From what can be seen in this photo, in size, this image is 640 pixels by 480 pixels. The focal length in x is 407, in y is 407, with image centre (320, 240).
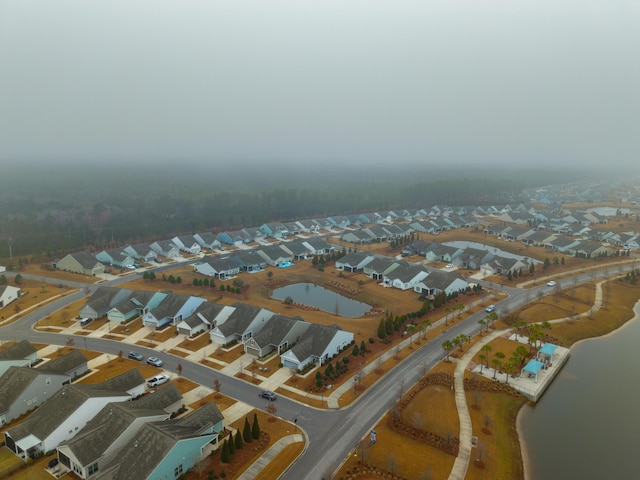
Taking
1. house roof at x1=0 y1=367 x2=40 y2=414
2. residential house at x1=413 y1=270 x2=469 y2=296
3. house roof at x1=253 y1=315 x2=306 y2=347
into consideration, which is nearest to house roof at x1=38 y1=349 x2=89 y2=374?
house roof at x1=0 y1=367 x2=40 y2=414

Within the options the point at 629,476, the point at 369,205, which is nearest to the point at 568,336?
the point at 629,476

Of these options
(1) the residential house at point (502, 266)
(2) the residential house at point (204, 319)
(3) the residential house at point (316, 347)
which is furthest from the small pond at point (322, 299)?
(1) the residential house at point (502, 266)

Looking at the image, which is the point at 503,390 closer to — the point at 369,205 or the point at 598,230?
the point at 598,230

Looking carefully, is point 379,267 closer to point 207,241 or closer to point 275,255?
point 275,255

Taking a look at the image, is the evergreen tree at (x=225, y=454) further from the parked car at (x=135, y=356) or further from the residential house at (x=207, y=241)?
the residential house at (x=207, y=241)

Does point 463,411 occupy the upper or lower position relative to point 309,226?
lower

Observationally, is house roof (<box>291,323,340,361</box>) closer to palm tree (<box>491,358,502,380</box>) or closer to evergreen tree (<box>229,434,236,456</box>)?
evergreen tree (<box>229,434,236,456</box>)

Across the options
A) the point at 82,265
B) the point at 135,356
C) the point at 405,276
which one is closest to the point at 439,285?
the point at 405,276
